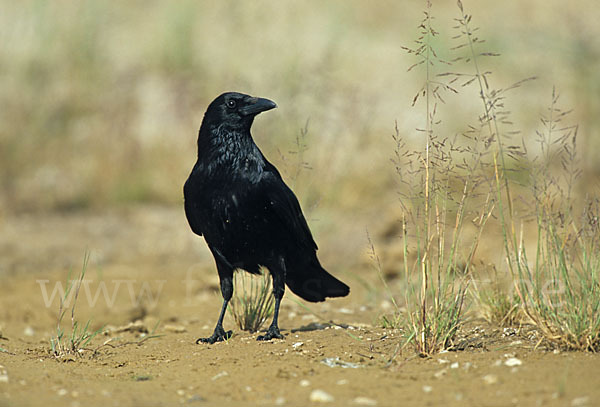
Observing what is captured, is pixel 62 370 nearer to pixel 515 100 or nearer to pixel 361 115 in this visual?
pixel 361 115

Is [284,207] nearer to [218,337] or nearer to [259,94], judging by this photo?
[218,337]

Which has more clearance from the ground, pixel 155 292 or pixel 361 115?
pixel 361 115

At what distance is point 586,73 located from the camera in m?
11.2

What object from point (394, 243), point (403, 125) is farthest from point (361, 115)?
point (394, 243)

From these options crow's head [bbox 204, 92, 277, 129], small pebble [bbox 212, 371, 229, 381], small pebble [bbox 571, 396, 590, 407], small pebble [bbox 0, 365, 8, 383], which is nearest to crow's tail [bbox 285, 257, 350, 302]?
crow's head [bbox 204, 92, 277, 129]

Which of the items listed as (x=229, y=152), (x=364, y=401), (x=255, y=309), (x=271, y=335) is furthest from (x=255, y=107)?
(x=364, y=401)

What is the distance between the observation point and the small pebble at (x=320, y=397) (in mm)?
3152

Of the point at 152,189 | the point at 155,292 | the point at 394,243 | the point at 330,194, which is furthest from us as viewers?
the point at 152,189

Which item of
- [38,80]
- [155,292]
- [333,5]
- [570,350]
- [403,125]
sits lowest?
[155,292]

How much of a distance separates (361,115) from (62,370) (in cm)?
667

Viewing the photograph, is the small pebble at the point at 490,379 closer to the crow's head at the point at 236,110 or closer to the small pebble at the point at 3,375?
the small pebble at the point at 3,375

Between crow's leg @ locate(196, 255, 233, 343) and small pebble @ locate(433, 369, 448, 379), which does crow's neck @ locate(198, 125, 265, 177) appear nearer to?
crow's leg @ locate(196, 255, 233, 343)

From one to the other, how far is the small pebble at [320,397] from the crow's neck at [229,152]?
1810 mm

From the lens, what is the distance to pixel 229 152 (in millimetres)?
4723
